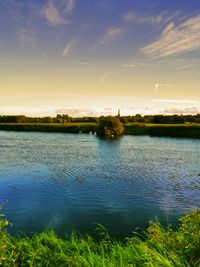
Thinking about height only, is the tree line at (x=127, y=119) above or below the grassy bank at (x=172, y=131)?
above

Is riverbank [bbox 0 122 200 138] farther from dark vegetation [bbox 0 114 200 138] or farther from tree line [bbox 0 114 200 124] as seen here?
tree line [bbox 0 114 200 124]

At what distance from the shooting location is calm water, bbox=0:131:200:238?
56.5 ft

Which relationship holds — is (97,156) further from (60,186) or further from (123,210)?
(123,210)

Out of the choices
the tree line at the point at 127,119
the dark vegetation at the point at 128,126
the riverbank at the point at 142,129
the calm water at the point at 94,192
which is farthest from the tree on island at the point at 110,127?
the calm water at the point at 94,192

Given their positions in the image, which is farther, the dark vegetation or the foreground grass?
the dark vegetation

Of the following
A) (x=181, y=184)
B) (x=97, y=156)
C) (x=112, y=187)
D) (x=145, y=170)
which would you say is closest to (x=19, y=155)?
(x=97, y=156)

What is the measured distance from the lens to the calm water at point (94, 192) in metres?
17.2

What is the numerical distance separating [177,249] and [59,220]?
9423mm

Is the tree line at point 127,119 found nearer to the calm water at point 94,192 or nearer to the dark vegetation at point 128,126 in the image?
the dark vegetation at point 128,126

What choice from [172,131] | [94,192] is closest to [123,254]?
[94,192]

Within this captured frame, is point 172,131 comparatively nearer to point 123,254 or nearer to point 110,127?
point 110,127

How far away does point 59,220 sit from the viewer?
57.1ft

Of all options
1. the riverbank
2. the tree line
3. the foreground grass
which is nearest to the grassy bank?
the riverbank

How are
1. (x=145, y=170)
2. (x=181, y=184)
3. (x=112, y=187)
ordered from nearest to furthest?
1. (x=112, y=187)
2. (x=181, y=184)
3. (x=145, y=170)
